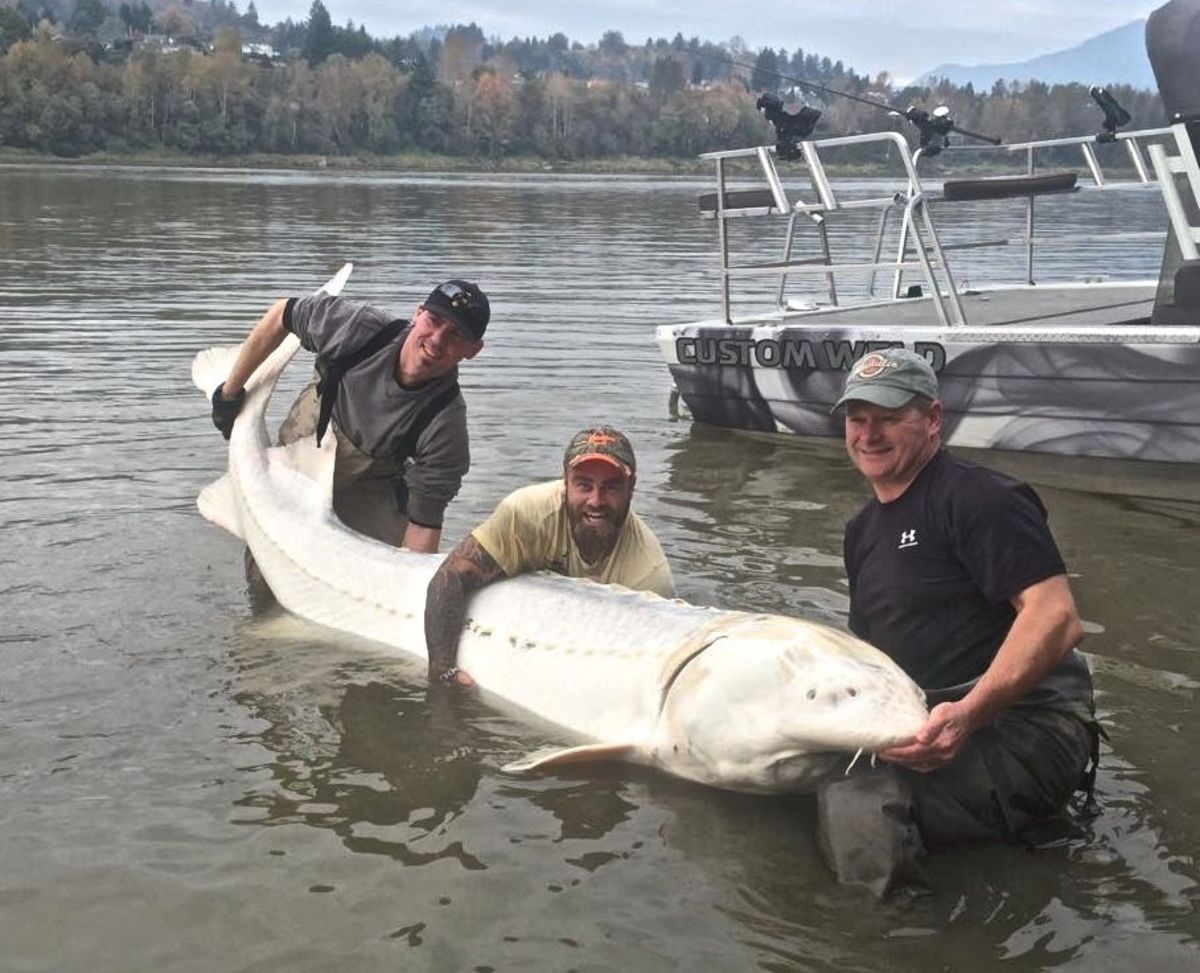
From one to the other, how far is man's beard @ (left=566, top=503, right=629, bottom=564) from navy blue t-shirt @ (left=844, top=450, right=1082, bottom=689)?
3.44ft

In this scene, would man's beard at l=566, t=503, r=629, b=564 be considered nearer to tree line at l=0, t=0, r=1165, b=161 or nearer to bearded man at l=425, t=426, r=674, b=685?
bearded man at l=425, t=426, r=674, b=685

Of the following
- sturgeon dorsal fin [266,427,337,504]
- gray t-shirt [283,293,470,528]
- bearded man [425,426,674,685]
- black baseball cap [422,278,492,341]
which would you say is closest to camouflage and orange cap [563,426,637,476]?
bearded man [425,426,674,685]

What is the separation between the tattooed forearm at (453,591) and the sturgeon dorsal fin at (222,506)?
74.0 inches

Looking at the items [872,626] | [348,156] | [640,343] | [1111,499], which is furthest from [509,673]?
A: [348,156]

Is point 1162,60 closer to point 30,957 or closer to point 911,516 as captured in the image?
point 911,516

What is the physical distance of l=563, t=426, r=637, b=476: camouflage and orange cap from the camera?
482 cm

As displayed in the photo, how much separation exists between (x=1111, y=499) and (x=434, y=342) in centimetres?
448

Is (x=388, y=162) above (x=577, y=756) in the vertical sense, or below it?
above

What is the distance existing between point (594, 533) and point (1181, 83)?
5200 millimetres

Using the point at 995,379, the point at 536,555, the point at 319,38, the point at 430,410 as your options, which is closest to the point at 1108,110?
the point at 995,379

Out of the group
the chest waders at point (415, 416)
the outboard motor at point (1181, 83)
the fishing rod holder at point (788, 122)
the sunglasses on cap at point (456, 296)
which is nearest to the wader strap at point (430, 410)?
the chest waders at point (415, 416)

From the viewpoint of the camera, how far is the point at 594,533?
5.08 metres

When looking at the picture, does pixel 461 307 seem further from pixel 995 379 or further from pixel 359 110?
pixel 359 110

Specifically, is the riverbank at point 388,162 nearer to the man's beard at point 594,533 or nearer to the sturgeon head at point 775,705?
the man's beard at point 594,533
